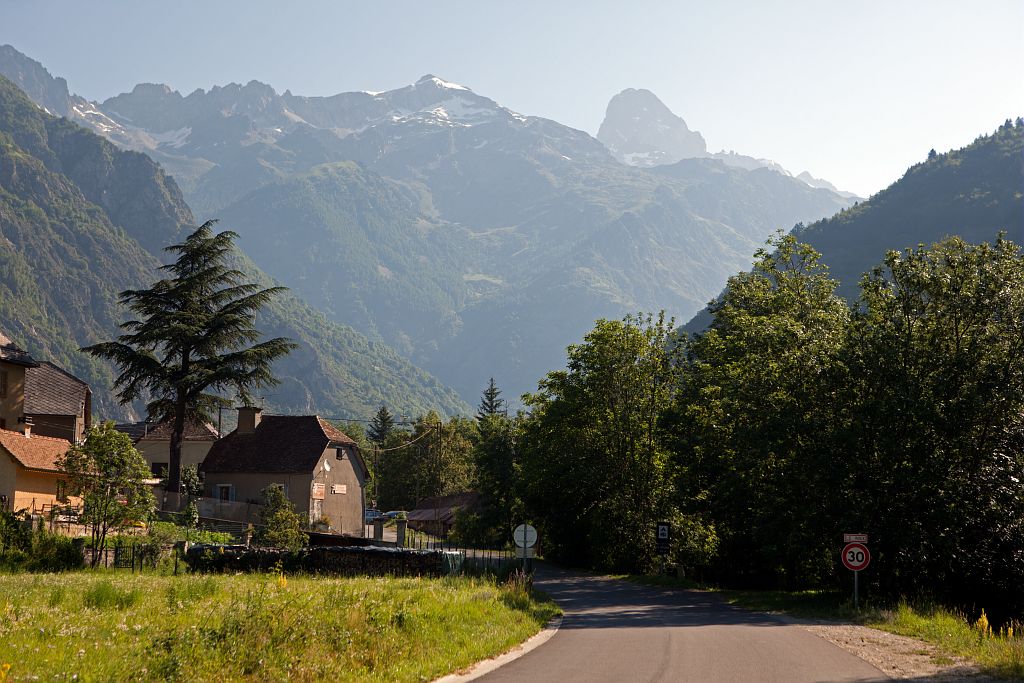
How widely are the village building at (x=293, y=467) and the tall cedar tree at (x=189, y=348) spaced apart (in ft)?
24.6

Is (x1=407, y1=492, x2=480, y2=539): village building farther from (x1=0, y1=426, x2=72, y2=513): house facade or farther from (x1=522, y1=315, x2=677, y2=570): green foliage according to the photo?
(x1=0, y1=426, x2=72, y2=513): house facade

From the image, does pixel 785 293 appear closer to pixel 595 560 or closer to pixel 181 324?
pixel 595 560

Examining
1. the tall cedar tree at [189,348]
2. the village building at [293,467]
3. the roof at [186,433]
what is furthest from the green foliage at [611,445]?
the roof at [186,433]

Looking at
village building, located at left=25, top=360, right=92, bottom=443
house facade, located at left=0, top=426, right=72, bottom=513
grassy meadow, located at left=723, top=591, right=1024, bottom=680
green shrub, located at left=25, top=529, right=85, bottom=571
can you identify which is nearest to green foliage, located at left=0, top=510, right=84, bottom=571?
green shrub, located at left=25, top=529, right=85, bottom=571

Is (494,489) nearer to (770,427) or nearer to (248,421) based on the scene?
(248,421)

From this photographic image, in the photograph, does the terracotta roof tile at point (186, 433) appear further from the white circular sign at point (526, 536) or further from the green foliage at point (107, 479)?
the white circular sign at point (526, 536)

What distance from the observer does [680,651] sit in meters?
18.6

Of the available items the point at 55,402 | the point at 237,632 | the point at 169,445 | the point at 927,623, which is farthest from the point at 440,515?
the point at 237,632

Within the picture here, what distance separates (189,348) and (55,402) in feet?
57.8

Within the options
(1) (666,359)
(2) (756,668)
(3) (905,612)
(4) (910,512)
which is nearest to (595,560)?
(1) (666,359)

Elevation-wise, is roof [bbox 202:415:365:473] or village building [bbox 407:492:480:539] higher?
roof [bbox 202:415:365:473]

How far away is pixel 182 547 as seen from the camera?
33.9 meters

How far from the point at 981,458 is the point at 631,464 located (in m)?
20.6

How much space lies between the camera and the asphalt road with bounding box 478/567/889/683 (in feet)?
50.8
